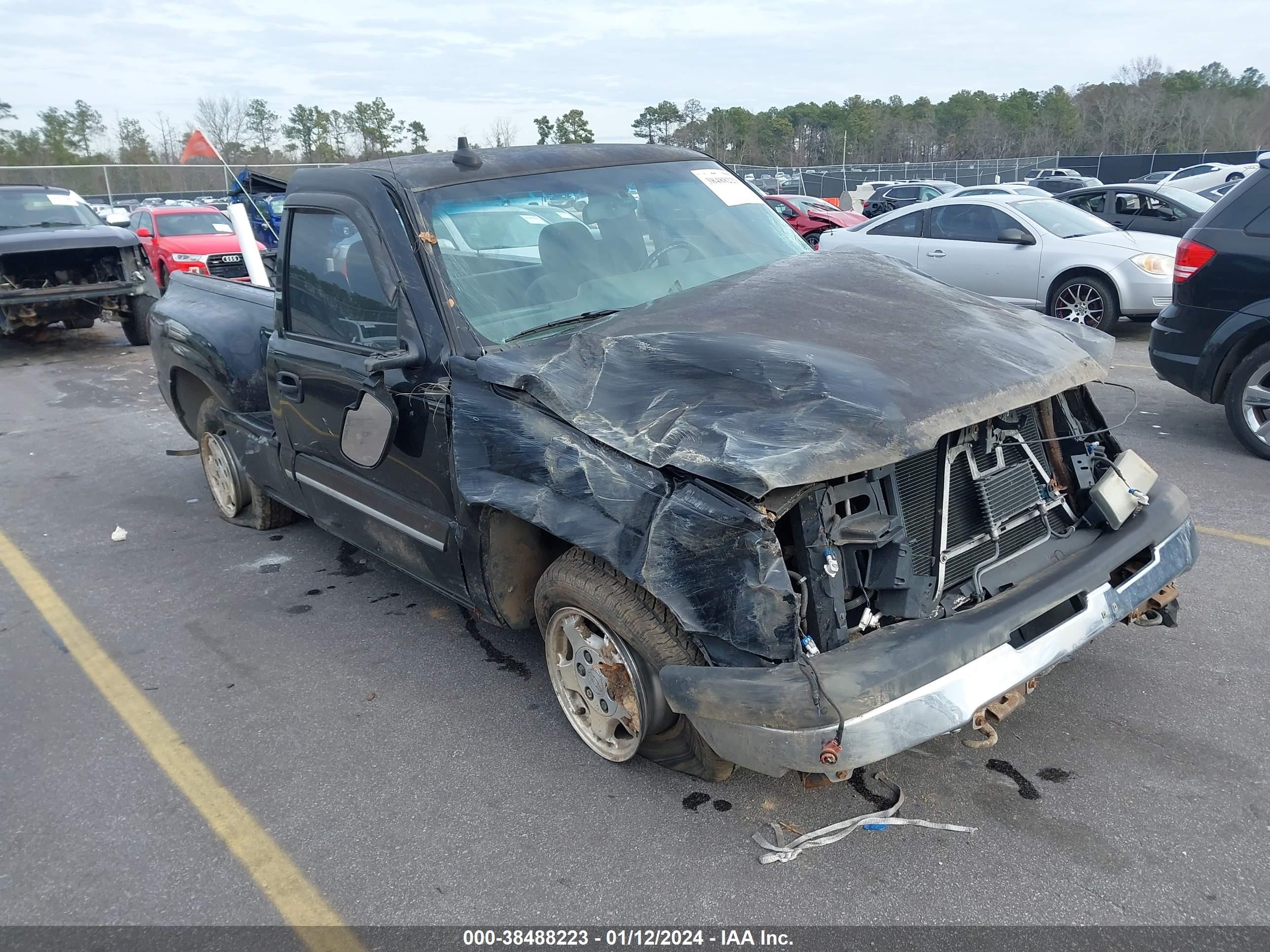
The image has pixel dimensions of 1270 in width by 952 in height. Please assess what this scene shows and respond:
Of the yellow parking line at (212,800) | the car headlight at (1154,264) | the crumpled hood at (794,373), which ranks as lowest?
the yellow parking line at (212,800)

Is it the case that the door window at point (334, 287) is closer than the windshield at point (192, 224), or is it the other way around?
the door window at point (334, 287)

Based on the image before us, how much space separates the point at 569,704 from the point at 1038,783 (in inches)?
62.3

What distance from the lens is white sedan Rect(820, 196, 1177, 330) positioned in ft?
31.1

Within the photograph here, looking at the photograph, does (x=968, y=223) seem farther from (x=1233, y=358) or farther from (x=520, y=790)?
(x=520, y=790)

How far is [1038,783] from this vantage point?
2.93m

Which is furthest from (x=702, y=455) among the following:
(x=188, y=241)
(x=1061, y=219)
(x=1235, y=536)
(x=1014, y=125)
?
(x=1014, y=125)

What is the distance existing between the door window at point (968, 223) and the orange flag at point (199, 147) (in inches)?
323

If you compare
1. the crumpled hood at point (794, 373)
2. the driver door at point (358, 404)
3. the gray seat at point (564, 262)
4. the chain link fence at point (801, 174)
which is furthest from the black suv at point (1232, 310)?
the chain link fence at point (801, 174)

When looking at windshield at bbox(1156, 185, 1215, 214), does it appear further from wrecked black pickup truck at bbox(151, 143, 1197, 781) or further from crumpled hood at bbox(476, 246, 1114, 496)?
crumpled hood at bbox(476, 246, 1114, 496)

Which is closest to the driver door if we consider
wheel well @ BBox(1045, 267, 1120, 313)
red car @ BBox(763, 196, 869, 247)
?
wheel well @ BBox(1045, 267, 1120, 313)

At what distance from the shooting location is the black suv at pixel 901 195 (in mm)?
24922

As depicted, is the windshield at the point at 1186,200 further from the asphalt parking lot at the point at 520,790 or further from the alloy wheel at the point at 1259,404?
the asphalt parking lot at the point at 520,790

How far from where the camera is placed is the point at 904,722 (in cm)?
239

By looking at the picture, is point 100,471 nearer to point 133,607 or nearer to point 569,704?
point 133,607
